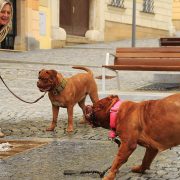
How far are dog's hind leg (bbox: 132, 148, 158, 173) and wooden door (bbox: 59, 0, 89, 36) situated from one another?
23.0m

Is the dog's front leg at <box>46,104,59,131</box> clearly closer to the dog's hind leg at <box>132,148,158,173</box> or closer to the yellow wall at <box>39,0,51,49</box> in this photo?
the dog's hind leg at <box>132,148,158,173</box>

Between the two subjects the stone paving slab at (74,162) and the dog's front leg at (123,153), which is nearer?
the dog's front leg at (123,153)

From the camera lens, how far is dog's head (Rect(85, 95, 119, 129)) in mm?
4660

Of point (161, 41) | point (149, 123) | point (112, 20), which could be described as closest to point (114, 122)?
point (149, 123)

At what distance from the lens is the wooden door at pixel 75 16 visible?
27891 millimetres

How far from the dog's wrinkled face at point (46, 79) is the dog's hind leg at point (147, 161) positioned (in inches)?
86.0

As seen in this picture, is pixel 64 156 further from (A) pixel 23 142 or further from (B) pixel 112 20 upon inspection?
(B) pixel 112 20

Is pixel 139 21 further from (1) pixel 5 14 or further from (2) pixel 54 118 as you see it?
(1) pixel 5 14

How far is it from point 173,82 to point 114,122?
8797 mm

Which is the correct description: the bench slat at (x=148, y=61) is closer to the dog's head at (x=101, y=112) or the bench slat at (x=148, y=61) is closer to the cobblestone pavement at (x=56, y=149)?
the cobblestone pavement at (x=56, y=149)

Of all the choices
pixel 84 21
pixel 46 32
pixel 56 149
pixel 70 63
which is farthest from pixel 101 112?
pixel 84 21

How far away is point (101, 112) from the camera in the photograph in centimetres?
466

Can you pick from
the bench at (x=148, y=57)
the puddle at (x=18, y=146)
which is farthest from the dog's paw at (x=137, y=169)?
the bench at (x=148, y=57)

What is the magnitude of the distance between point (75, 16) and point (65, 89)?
21.7 metres
